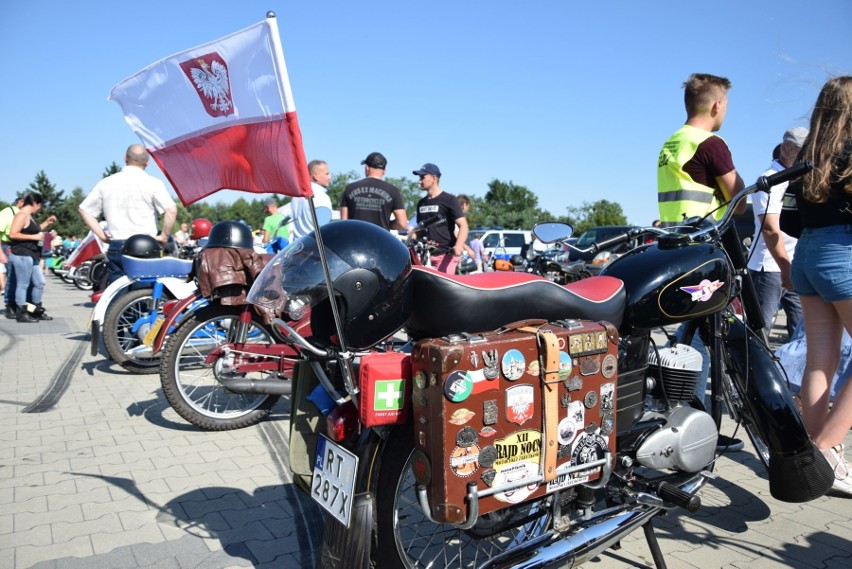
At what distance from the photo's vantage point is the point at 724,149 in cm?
362

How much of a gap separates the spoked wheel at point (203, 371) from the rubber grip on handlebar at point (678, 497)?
8.30 ft

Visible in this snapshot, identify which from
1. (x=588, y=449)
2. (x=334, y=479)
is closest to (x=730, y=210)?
(x=588, y=449)

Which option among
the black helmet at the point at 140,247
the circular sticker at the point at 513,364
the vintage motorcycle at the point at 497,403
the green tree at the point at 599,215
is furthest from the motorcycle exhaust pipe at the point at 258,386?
the green tree at the point at 599,215

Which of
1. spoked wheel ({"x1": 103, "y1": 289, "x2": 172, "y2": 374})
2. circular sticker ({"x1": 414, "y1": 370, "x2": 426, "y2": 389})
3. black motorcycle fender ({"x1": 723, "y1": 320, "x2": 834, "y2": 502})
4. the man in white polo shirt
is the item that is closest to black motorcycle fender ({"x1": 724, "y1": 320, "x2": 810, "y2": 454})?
black motorcycle fender ({"x1": 723, "y1": 320, "x2": 834, "y2": 502})

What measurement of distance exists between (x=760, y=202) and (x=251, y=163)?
362 centimetres

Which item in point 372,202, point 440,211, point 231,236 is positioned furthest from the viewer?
point 440,211

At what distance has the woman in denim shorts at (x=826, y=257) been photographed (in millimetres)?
2826

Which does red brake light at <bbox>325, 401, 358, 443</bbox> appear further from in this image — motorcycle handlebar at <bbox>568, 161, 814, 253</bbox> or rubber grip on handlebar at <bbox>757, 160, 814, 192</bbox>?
rubber grip on handlebar at <bbox>757, 160, 814, 192</bbox>

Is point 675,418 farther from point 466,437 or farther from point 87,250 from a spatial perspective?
point 87,250

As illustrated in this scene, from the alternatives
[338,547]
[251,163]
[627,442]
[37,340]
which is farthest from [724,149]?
[37,340]

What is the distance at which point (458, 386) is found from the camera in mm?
1816

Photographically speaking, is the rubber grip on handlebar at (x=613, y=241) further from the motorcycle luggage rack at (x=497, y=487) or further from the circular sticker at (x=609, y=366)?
the motorcycle luggage rack at (x=497, y=487)

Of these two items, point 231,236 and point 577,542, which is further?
Answer: point 231,236

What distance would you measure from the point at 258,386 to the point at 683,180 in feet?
8.55
